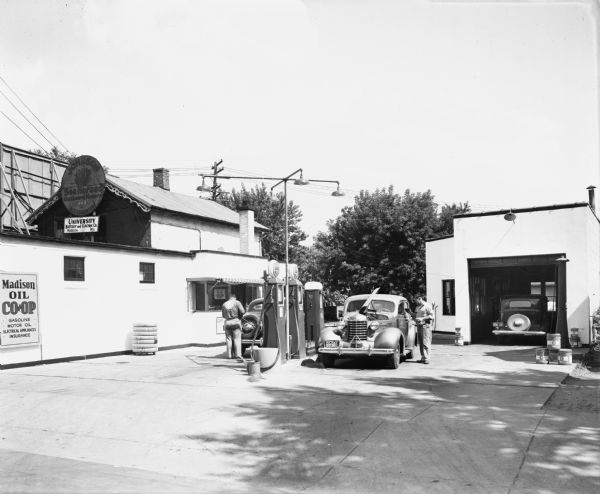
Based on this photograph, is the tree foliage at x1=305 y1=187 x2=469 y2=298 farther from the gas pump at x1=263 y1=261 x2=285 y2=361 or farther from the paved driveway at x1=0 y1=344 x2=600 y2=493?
the paved driveway at x1=0 y1=344 x2=600 y2=493

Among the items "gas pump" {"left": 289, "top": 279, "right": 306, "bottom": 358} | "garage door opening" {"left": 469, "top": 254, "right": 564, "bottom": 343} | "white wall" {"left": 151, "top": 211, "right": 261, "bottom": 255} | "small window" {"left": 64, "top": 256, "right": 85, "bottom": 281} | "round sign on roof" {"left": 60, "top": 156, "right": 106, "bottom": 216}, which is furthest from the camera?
"white wall" {"left": 151, "top": 211, "right": 261, "bottom": 255}

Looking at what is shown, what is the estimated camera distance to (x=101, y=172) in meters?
19.6

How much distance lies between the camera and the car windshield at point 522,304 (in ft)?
65.3

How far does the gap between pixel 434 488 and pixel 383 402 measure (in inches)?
153

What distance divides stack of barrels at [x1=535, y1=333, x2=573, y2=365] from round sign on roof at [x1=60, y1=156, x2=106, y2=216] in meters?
14.7

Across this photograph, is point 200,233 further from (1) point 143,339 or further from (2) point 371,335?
(2) point 371,335

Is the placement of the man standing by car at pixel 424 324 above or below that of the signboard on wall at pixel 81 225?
below

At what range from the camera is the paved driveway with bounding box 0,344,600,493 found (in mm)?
5547

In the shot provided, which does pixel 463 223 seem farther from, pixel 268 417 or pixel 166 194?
pixel 166 194

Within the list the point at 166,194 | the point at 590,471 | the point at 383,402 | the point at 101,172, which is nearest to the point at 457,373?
the point at 383,402

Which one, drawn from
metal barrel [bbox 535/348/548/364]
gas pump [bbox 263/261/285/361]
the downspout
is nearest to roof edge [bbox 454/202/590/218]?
the downspout

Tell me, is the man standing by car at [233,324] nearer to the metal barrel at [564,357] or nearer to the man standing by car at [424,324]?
the man standing by car at [424,324]

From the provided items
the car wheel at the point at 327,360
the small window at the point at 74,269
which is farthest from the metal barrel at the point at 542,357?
the small window at the point at 74,269

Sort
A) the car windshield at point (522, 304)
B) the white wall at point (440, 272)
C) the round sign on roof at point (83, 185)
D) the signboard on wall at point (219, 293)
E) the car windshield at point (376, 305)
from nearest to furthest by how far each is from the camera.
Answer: the car windshield at point (376, 305) → the round sign on roof at point (83, 185) → the car windshield at point (522, 304) → the signboard on wall at point (219, 293) → the white wall at point (440, 272)
